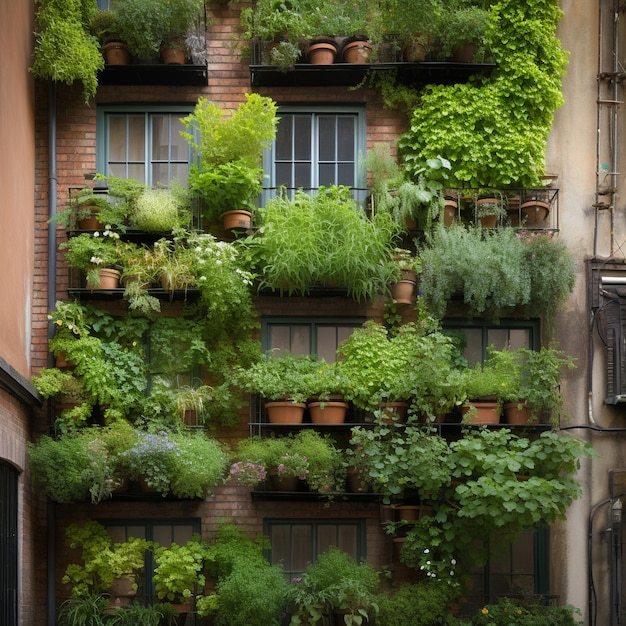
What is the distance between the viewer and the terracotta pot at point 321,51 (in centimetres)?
1266

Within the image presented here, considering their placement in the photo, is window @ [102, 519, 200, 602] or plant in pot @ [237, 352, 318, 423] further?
window @ [102, 519, 200, 602]

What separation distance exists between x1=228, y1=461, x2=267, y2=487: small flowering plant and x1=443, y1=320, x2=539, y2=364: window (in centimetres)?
288

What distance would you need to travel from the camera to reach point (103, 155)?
13.0 m

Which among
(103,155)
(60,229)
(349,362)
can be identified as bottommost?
(349,362)

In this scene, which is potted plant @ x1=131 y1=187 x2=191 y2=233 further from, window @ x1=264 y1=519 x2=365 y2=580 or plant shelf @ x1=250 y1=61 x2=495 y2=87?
window @ x1=264 y1=519 x2=365 y2=580

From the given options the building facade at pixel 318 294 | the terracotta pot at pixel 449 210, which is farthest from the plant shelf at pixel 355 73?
the terracotta pot at pixel 449 210

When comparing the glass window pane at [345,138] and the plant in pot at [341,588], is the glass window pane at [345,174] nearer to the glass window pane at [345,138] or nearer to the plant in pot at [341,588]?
the glass window pane at [345,138]

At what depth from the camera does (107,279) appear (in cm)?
1216

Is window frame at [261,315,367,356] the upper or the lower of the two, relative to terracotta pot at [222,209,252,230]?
lower

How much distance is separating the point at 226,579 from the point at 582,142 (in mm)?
6736

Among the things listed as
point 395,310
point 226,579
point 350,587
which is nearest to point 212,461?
point 226,579

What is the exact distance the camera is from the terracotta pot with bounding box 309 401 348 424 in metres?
12.0

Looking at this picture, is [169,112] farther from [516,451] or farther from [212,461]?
[516,451]

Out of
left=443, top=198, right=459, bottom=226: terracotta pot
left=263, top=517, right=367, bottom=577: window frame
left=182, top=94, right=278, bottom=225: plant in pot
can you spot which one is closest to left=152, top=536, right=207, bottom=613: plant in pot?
left=263, top=517, right=367, bottom=577: window frame
